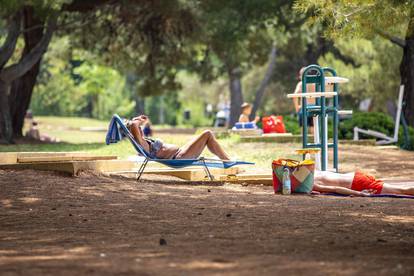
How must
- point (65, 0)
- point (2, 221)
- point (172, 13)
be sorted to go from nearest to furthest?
point (2, 221) < point (65, 0) < point (172, 13)

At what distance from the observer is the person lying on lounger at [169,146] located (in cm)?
1287

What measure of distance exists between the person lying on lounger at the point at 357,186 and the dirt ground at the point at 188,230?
0.42 meters

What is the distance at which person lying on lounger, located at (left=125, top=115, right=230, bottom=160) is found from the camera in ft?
42.2

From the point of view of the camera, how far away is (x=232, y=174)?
1377cm

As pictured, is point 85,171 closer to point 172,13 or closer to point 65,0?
point 65,0

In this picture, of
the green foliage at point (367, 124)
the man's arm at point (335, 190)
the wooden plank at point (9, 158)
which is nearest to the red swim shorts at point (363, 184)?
the man's arm at point (335, 190)

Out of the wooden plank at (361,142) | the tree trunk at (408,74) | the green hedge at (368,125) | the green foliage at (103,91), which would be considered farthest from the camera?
the green foliage at (103,91)

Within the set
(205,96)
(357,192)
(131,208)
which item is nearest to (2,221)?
(131,208)

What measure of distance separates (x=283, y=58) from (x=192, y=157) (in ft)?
124

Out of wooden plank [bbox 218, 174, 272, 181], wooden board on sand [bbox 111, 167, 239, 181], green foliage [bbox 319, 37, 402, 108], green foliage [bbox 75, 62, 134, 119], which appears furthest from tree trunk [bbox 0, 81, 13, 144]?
green foliage [bbox 75, 62, 134, 119]

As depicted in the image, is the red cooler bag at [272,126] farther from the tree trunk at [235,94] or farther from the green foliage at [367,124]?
the tree trunk at [235,94]

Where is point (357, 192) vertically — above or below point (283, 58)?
below

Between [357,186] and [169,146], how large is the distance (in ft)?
9.04

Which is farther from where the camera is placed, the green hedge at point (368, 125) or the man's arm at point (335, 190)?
the green hedge at point (368, 125)
